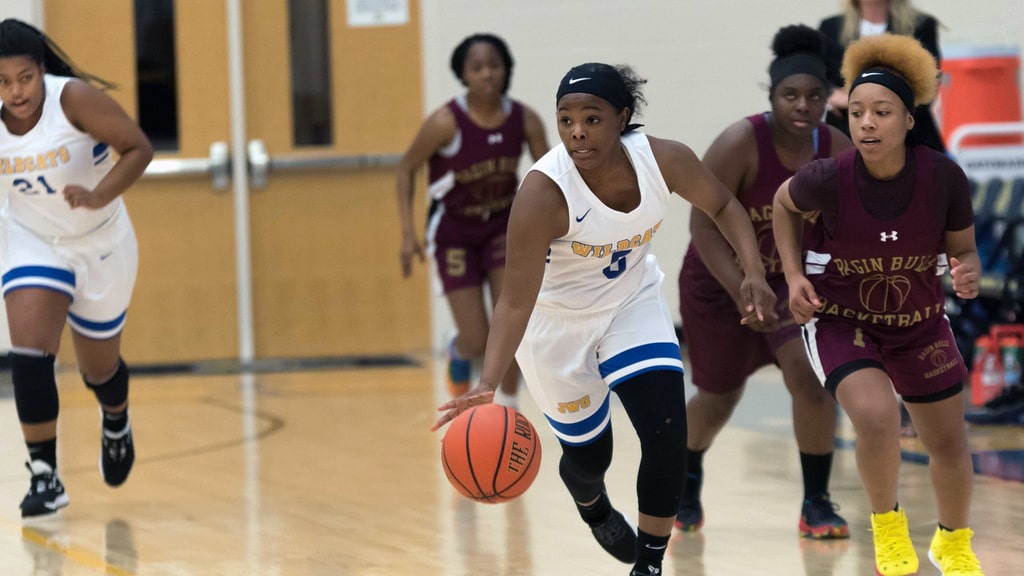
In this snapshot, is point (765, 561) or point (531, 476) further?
point (765, 561)

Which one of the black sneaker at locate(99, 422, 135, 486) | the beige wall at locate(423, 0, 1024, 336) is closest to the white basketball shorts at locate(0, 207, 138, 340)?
the black sneaker at locate(99, 422, 135, 486)

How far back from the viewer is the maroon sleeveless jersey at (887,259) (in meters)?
4.24

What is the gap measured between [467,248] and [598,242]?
9.41 feet

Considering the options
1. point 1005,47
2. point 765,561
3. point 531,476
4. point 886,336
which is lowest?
point 765,561

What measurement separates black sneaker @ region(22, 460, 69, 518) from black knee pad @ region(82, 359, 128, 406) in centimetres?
43

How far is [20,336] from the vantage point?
5.61 m

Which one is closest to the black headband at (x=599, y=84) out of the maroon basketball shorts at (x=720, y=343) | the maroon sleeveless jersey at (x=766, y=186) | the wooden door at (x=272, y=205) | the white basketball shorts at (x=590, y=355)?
the white basketball shorts at (x=590, y=355)

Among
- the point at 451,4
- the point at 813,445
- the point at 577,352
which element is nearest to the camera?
the point at 577,352

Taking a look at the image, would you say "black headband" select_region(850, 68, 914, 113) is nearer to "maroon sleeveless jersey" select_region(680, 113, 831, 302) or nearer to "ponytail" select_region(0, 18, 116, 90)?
"maroon sleeveless jersey" select_region(680, 113, 831, 302)

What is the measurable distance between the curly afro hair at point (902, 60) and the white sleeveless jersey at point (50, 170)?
2921 mm

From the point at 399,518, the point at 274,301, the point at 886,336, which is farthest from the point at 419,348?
the point at 886,336

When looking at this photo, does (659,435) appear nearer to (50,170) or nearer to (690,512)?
(690,512)

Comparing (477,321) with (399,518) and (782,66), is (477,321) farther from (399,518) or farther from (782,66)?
(782,66)

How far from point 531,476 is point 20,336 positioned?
94.0 inches
